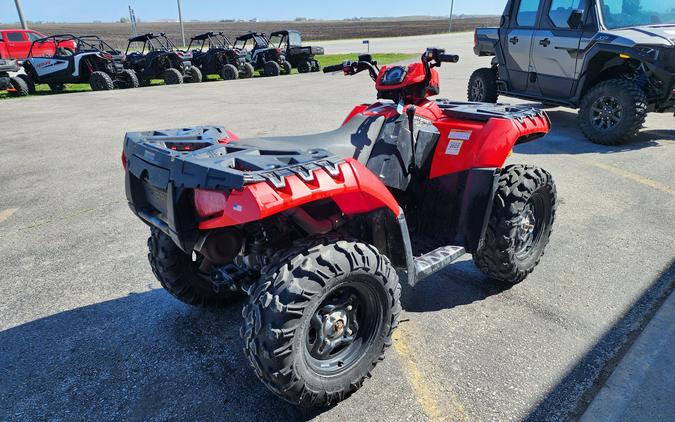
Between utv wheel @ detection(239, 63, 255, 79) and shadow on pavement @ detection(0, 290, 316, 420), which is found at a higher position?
utv wheel @ detection(239, 63, 255, 79)

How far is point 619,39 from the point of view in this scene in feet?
21.6

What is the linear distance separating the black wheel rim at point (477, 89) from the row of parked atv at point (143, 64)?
11.0 m

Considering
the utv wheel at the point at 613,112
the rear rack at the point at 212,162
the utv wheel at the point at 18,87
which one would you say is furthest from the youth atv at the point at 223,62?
the rear rack at the point at 212,162

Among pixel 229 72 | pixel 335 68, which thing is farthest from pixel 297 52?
pixel 335 68

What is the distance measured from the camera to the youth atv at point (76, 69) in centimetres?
1431

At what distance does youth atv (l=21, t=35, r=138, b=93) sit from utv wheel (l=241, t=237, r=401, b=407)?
1543 centimetres

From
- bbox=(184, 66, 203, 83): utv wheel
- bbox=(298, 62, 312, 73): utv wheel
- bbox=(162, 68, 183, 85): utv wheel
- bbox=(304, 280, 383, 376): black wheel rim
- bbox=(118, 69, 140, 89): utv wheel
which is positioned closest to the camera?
bbox=(304, 280, 383, 376): black wheel rim

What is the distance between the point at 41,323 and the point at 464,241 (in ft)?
9.59

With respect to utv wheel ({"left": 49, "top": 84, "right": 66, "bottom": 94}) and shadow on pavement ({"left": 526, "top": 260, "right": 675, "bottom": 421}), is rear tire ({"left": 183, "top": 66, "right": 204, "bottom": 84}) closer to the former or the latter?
utv wheel ({"left": 49, "top": 84, "right": 66, "bottom": 94})

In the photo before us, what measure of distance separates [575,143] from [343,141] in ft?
20.2

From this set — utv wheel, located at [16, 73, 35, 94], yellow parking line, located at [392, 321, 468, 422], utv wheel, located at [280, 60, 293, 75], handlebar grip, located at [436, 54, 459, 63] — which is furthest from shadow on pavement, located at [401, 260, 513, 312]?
utv wheel, located at [280, 60, 293, 75]

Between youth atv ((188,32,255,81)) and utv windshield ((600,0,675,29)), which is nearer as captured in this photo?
utv windshield ((600,0,675,29))

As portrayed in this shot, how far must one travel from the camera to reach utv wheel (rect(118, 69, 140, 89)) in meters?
15.7

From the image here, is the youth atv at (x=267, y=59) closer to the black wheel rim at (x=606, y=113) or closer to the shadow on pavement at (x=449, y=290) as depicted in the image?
the black wheel rim at (x=606, y=113)
